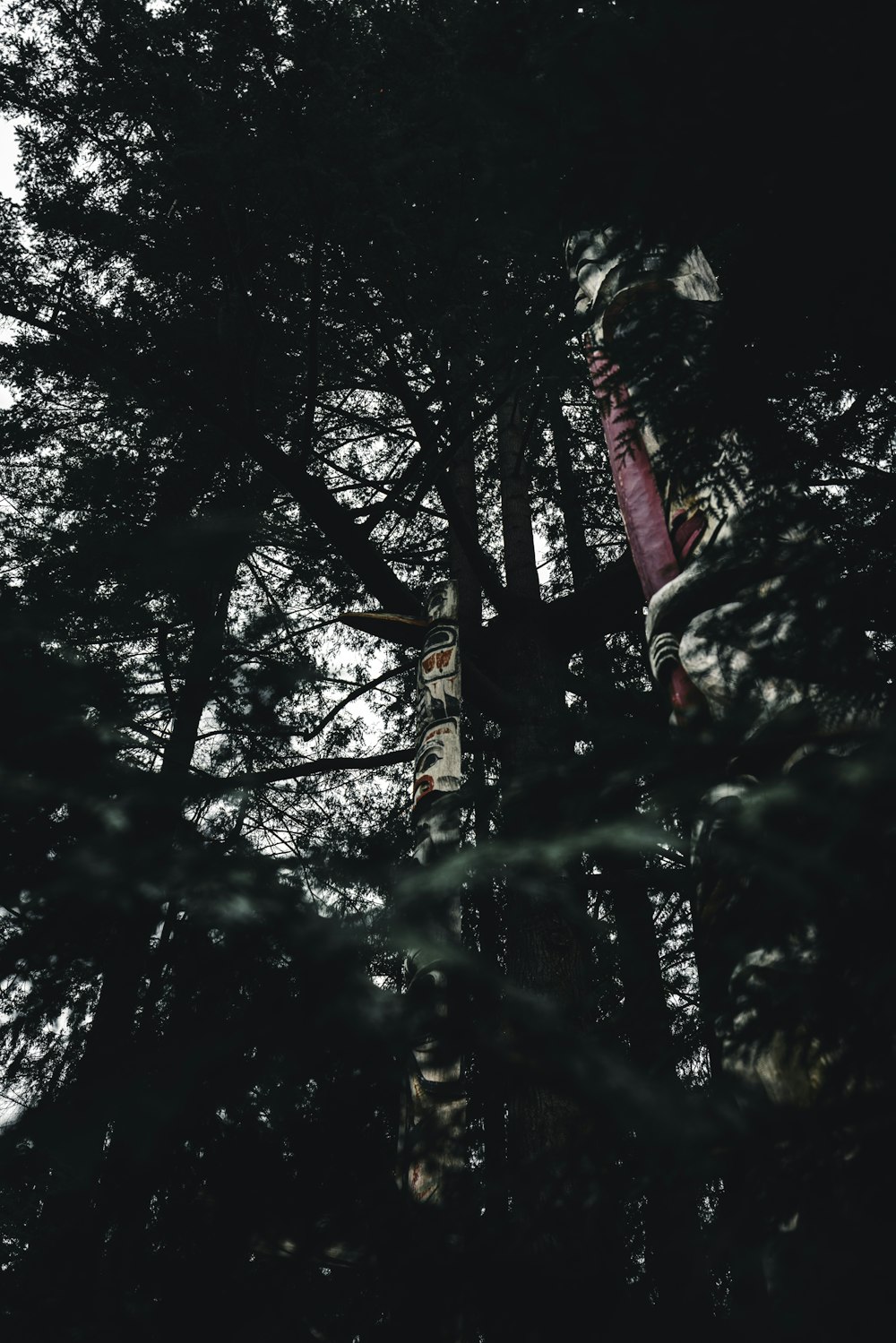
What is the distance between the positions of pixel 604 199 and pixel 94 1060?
220cm

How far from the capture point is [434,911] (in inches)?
66.1

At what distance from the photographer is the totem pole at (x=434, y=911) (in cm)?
146

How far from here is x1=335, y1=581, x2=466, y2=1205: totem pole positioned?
146 cm

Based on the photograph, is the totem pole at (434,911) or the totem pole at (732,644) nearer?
the totem pole at (434,911)

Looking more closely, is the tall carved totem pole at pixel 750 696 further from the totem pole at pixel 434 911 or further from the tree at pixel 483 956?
the totem pole at pixel 434 911

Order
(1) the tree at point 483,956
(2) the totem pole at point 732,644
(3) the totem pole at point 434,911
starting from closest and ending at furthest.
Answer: (1) the tree at point 483,956
(3) the totem pole at point 434,911
(2) the totem pole at point 732,644

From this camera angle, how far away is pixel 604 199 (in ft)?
6.50

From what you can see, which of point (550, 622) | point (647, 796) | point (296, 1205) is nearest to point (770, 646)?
point (647, 796)

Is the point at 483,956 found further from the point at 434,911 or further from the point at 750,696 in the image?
the point at 750,696

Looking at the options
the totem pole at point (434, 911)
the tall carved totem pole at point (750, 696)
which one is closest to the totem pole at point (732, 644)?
the tall carved totem pole at point (750, 696)

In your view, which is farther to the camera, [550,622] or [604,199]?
[550,622]

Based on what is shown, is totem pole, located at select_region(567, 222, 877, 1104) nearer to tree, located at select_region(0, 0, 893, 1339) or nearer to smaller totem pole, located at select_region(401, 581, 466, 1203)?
tree, located at select_region(0, 0, 893, 1339)

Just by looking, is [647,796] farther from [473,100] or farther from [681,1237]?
[473,100]

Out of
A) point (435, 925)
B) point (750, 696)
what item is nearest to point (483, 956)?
point (435, 925)
